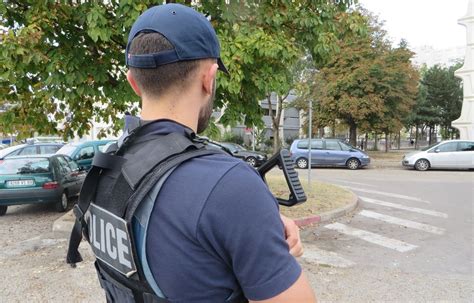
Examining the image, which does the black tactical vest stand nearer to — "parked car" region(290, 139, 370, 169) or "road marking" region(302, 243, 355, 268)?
"road marking" region(302, 243, 355, 268)

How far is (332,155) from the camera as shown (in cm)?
1931

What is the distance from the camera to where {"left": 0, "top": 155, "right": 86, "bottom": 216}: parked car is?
8047 mm

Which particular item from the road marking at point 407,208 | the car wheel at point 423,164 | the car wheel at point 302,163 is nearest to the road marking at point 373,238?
the road marking at point 407,208

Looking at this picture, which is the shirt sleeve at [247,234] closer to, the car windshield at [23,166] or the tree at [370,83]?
the car windshield at [23,166]

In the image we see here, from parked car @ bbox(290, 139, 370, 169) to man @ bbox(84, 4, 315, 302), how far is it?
60.5 ft

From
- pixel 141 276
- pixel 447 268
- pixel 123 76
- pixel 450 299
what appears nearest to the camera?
pixel 141 276

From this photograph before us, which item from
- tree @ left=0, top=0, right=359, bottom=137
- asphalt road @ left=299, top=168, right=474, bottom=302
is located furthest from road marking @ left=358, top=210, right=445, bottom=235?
tree @ left=0, top=0, right=359, bottom=137

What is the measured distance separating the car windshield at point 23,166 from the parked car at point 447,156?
52.9 feet

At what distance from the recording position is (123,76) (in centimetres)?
644

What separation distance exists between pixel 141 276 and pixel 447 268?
17.0 feet

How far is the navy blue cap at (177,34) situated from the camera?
1.04 meters

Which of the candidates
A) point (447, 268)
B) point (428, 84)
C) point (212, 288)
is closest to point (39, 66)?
point (212, 288)

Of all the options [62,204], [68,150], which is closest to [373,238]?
[62,204]

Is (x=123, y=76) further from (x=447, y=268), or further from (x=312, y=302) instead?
(x=312, y=302)
